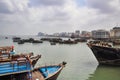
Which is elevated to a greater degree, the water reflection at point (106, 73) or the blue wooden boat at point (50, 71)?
the blue wooden boat at point (50, 71)

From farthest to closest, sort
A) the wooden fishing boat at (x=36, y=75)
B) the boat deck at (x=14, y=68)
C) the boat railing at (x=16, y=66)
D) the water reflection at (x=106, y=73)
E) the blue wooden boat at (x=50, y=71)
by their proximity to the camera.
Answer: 1. the water reflection at (x=106, y=73)
2. the blue wooden boat at (x=50, y=71)
3. the wooden fishing boat at (x=36, y=75)
4. the boat railing at (x=16, y=66)
5. the boat deck at (x=14, y=68)

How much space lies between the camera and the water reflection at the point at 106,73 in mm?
14648

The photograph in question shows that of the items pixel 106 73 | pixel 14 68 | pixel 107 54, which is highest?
pixel 14 68

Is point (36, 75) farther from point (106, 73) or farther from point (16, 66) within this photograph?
point (106, 73)

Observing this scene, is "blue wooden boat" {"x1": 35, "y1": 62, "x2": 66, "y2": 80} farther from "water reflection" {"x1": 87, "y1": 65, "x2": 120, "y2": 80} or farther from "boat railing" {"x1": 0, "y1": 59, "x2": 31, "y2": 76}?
"water reflection" {"x1": 87, "y1": 65, "x2": 120, "y2": 80}

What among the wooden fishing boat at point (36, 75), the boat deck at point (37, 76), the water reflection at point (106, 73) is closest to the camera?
the wooden fishing boat at point (36, 75)

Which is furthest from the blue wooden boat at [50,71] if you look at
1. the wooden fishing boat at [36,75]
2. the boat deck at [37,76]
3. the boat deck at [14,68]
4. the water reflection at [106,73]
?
the water reflection at [106,73]

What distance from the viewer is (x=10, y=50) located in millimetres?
15023

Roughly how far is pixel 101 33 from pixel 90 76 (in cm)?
12016

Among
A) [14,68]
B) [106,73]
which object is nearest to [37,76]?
[14,68]

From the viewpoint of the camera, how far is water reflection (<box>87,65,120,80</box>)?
48.1ft

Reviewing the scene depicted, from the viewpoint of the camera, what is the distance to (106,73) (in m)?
16.0

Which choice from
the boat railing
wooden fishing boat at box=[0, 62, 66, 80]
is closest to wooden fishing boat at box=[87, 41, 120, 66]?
wooden fishing boat at box=[0, 62, 66, 80]

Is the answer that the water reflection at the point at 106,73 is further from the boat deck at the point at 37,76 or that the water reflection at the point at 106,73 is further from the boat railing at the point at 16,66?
the boat railing at the point at 16,66
